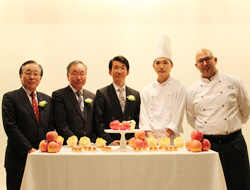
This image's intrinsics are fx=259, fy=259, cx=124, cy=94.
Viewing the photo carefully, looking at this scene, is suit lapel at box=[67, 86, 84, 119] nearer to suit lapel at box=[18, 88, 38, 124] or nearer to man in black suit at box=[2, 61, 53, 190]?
man in black suit at box=[2, 61, 53, 190]

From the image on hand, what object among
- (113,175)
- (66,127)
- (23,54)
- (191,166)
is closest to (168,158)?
(191,166)

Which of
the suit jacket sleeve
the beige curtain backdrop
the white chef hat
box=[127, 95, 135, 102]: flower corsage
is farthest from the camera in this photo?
the beige curtain backdrop

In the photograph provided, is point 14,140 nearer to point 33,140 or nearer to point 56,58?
point 33,140

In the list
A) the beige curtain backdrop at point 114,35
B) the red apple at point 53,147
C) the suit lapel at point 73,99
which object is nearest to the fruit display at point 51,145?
the red apple at point 53,147

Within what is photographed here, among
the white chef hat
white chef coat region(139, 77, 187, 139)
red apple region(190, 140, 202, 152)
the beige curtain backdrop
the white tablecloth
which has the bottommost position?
the white tablecloth

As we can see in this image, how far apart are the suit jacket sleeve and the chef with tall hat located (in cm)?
143

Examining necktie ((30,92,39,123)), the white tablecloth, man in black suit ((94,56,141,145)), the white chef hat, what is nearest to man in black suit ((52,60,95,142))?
man in black suit ((94,56,141,145))

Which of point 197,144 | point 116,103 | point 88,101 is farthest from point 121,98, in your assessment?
point 197,144

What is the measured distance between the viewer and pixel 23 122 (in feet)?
10.3

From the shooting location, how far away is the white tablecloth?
243 centimetres

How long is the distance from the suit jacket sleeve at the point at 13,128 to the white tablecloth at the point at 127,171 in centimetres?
60

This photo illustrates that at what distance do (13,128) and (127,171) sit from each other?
1.52m

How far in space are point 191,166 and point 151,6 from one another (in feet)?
10.9

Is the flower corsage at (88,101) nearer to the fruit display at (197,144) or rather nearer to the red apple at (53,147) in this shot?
the red apple at (53,147)
